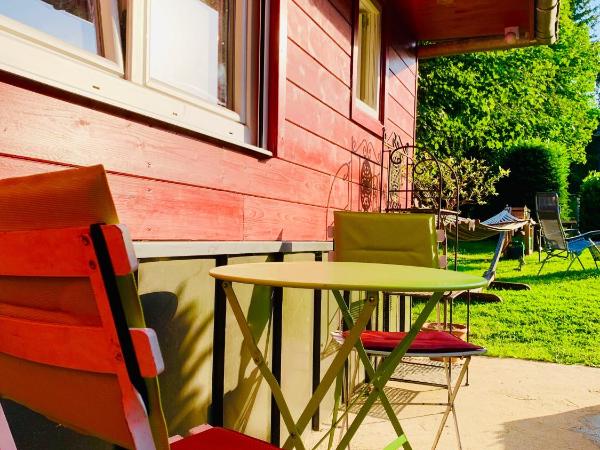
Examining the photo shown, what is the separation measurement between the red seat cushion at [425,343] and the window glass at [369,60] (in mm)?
2906

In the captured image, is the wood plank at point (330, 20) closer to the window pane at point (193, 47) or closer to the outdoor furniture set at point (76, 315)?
the window pane at point (193, 47)

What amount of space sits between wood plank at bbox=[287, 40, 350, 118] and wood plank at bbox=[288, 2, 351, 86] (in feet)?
0.14

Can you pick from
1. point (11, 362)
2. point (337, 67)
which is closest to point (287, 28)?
point (337, 67)

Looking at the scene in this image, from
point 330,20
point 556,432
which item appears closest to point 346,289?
point 556,432

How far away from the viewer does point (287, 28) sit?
2930 millimetres

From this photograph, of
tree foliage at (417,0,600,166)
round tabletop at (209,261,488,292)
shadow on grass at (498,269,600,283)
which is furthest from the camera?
tree foliage at (417,0,600,166)

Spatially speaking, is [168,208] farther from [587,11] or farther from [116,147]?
[587,11]

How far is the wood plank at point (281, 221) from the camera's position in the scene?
2.62m

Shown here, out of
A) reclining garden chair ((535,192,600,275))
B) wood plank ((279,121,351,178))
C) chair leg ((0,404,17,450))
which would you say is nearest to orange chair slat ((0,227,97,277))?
chair leg ((0,404,17,450))

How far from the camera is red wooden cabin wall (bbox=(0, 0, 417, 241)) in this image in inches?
61.4

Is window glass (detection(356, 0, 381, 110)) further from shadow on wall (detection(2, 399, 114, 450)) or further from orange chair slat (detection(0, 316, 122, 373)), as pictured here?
orange chair slat (detection(0, 316, 122, 373))

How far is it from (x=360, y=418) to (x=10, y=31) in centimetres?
150

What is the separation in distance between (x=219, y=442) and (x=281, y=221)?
5.38 feet

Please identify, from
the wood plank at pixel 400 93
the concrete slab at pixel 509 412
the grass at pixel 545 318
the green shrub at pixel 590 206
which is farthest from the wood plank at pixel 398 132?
the green shrub at pixel 590 206
